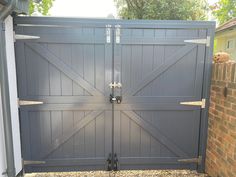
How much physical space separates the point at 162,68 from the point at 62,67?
135 centimetres

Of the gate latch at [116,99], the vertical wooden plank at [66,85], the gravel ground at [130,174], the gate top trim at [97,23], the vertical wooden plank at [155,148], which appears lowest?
the gravel ground at [130,174]

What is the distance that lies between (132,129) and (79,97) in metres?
0.88

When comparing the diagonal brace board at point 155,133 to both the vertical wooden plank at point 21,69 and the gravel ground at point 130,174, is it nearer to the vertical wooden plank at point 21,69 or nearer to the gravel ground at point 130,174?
the gravel ground at point 130,174

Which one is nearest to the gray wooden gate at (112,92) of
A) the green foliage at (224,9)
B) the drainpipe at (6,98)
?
the drainpipe at (6,98)

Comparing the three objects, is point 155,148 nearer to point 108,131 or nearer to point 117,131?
point 117,131

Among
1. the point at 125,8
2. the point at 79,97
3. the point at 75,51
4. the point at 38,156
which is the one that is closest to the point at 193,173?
the point at 79,97

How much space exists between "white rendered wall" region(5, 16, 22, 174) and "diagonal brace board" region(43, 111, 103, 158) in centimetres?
35

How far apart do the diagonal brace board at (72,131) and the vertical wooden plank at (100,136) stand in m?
0.08

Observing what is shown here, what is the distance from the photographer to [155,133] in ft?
8.30

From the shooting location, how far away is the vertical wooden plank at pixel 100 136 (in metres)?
2.47

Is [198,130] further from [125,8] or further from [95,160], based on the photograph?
[125,8]

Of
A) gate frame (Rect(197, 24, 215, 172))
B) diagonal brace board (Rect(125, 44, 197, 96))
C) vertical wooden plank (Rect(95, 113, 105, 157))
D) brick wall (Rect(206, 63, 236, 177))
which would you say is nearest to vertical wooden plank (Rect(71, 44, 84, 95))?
vertical wooden plank (Rect(95, 113, 105, 157))

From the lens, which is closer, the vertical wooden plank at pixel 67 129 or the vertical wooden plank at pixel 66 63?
the vertical wooden plank at pixel 66 63

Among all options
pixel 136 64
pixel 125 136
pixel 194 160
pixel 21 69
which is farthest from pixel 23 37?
pixel 194 160
